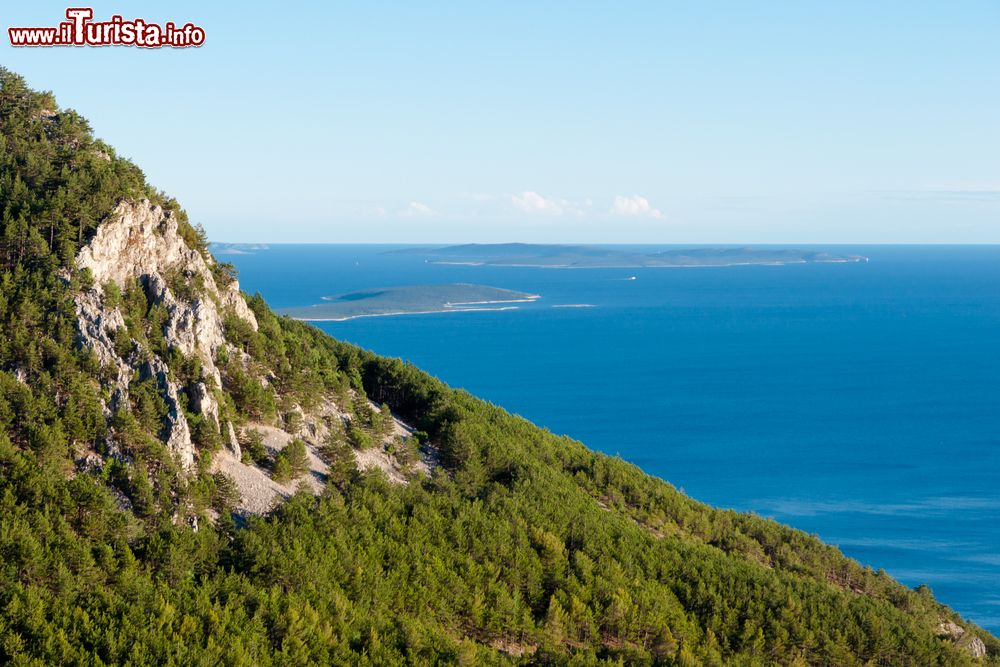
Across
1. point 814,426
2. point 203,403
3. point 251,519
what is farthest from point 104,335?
point 814,426

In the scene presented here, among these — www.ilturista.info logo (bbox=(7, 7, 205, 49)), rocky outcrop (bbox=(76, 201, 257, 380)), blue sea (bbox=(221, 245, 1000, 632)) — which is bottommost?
blue sea (bbox=(221, 245, 1000, 632))

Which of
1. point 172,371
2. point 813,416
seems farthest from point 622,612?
point 813,416

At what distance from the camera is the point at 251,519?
38.0 m

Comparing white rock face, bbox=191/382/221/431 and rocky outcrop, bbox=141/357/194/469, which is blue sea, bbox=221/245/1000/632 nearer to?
white rock face, bbox=191/382/221/431

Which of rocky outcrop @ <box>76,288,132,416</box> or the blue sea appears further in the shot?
the blue sea

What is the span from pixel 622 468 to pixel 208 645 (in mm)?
39105

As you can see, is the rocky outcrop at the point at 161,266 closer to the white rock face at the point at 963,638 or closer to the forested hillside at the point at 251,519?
the forested hillside at the point at 251,519

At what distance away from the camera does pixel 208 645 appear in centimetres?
2981

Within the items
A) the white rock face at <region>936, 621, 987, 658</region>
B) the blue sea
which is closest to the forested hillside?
the white rock face at <region>936, 621, 987, 658</region>

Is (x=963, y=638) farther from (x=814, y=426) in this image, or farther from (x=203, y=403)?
(x=814, y=426)

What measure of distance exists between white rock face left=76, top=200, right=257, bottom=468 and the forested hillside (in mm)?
130

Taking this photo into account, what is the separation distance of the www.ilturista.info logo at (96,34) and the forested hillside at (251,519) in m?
6.04

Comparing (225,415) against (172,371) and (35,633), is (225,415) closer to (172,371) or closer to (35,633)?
(172,371)

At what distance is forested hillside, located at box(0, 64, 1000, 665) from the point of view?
32.1 metres
